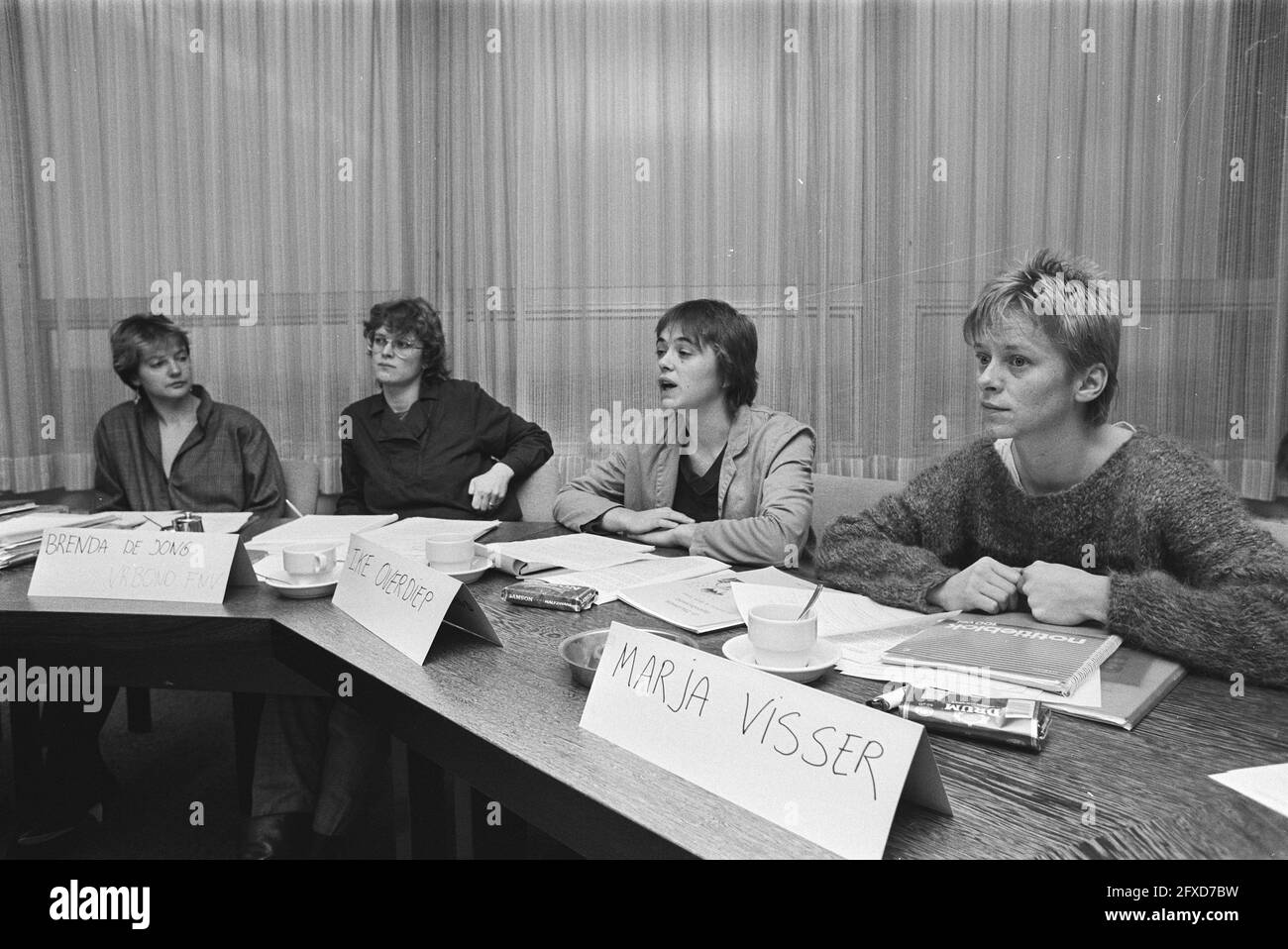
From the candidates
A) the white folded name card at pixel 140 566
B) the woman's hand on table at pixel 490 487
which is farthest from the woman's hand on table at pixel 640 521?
the white folded name card at pixel 140 566

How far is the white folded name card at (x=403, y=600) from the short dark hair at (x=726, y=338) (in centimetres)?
109

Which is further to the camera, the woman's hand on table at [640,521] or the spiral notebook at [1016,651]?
the woman's hand on table at [640,521]

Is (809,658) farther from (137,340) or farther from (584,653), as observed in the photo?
(137,340)

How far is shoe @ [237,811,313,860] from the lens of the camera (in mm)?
1424

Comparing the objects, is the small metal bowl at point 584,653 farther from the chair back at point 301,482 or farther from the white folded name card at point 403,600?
the chair back at point 301,482

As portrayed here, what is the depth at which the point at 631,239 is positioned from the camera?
291cm

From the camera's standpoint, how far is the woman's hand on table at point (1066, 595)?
1008 millimetres

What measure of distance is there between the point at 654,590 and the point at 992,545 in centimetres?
56

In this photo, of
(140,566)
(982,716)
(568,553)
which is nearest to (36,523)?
(140,566)

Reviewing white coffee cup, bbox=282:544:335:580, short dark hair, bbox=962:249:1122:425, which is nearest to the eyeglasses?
white coffee cup, bbox=282:544:335:580

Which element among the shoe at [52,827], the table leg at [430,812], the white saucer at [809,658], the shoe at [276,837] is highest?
the white saucer at [809,658]

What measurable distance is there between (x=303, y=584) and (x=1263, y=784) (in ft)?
3.56

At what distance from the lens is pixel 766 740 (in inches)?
25.1

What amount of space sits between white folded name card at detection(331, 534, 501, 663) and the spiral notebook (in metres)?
0.47
